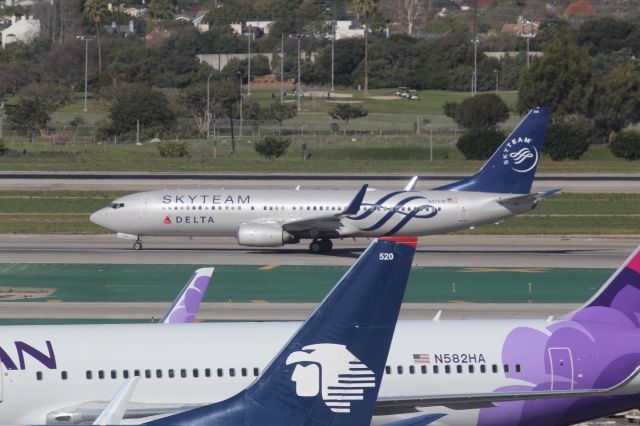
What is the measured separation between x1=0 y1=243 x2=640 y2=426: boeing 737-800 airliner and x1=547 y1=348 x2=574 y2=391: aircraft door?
0.02 m

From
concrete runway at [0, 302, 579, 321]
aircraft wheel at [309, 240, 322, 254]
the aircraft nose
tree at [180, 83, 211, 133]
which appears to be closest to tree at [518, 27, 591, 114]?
tree at [180, 83, 211, 133]

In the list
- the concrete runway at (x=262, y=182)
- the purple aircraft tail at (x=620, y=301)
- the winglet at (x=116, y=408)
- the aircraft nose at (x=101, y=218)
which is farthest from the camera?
the concrete runway at (x=262, y=182)

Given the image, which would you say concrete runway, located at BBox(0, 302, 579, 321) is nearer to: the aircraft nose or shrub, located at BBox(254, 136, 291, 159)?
the aircraft nose

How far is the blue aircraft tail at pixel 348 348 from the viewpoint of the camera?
15.7 m

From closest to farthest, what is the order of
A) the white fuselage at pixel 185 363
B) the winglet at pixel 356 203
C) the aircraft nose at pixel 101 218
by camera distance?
the white fuselage at pixel 185 363 < the winglet at pixel 356 203 < the aircraft nose at pixel 101 218

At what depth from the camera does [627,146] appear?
112 meters

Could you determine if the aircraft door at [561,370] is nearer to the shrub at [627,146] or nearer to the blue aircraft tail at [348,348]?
the blue aircraft tail at [348,348]

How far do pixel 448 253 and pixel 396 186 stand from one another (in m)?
26.0

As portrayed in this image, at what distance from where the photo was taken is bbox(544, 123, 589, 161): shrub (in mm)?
109625

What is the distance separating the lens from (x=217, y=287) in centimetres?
4562

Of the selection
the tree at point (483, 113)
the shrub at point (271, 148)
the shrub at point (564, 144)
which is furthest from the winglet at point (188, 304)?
the tree at point (483, 113)

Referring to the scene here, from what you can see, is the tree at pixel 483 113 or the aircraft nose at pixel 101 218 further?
the tree at pixel 483 113

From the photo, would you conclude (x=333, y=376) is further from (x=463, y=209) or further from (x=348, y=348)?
(x=463, y=209)

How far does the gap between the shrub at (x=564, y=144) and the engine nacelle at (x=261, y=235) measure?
59.5m
